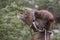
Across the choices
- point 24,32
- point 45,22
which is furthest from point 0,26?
point 45,22

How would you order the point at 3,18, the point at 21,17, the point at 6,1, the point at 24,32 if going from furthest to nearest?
1. the point at 6,1
2. the point at 24,32
3. the point at 3,18
4. the point at 21,17

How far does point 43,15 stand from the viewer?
2555 millimetres

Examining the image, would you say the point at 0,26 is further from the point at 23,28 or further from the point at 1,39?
the point at 23,28

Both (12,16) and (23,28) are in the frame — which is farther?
(23,28)

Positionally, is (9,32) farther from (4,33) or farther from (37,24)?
(37,24)

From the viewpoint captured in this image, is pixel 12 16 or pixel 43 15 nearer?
pixel 43 15

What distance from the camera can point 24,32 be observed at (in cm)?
455

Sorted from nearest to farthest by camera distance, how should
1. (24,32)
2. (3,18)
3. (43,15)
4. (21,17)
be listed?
(43,15) < (21,17) < (3,18) < (24,32)

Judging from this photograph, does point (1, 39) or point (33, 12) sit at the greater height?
point (33, 12)

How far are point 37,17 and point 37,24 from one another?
8 cm

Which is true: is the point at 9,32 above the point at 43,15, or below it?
below

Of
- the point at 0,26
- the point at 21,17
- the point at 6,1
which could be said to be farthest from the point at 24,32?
the point at 21,17

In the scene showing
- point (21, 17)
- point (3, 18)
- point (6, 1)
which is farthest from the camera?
point (6, 1)

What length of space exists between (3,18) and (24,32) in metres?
0.56
